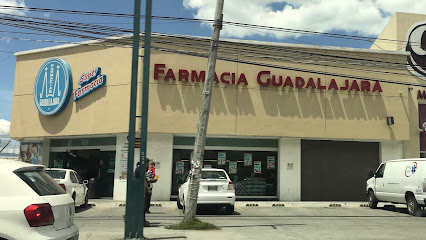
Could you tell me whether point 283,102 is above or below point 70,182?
above

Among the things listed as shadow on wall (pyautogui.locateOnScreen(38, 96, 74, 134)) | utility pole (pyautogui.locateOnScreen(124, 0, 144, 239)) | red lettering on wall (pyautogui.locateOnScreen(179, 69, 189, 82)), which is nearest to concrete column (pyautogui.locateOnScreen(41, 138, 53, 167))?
shadow on wall (pyautogui.locateOnScreen(38, 96, 74, 134))

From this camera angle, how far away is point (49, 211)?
15.5 feet

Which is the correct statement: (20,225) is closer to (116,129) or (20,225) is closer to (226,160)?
(116,129)

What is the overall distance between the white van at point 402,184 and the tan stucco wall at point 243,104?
3567 millimetres

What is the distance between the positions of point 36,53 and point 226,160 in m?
11.7

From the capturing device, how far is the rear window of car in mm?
4887

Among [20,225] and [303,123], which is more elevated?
[303,123]

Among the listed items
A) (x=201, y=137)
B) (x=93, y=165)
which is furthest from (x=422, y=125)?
(x=93, y=165)

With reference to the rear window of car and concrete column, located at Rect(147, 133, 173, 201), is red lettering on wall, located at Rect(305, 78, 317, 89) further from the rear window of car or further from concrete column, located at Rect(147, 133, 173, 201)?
the rear window of car

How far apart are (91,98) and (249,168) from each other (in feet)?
27.9

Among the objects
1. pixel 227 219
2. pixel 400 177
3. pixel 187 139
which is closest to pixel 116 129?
pixel 187 139

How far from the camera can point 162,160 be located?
59.6ft

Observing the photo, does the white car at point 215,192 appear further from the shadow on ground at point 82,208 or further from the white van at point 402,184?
the white van at point 402,184

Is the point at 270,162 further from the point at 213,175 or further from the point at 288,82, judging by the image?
the point at 213,175
